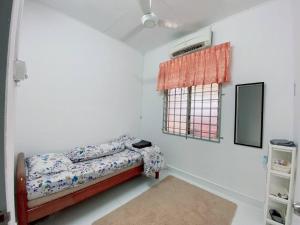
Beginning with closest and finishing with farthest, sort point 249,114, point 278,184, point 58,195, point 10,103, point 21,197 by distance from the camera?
1. point 10,103
2. point 21,197
3. point 58,195
4. point 278,184
5. point 249,114

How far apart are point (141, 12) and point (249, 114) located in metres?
2.28

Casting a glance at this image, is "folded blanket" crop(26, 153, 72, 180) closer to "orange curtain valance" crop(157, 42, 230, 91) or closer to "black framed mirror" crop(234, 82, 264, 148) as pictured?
"orange curtain valance" crop(157, 42, 230, 91)

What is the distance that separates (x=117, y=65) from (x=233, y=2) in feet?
7.66

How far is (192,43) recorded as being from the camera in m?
2.61

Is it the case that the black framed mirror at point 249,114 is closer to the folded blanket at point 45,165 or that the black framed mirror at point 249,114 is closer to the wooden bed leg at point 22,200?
the folded blanket at point 45,165

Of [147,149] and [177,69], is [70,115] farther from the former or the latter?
[177,69]

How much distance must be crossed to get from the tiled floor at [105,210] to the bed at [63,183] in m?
0.22

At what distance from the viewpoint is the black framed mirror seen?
201cm

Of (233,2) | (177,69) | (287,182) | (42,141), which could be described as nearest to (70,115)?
(42,141)

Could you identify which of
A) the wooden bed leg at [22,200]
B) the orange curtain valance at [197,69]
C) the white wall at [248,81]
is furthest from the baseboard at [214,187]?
the wooden bed leg at [22,200]

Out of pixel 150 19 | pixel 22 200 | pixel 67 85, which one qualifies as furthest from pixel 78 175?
pixel 150 19

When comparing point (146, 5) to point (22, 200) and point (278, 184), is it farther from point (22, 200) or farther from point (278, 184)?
point (278, 184)

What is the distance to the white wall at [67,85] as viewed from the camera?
2102 mm

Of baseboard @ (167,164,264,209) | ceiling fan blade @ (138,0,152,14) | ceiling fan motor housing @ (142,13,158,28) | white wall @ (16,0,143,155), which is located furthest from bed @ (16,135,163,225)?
ceiling fan blade @ (138,0,152,14)
